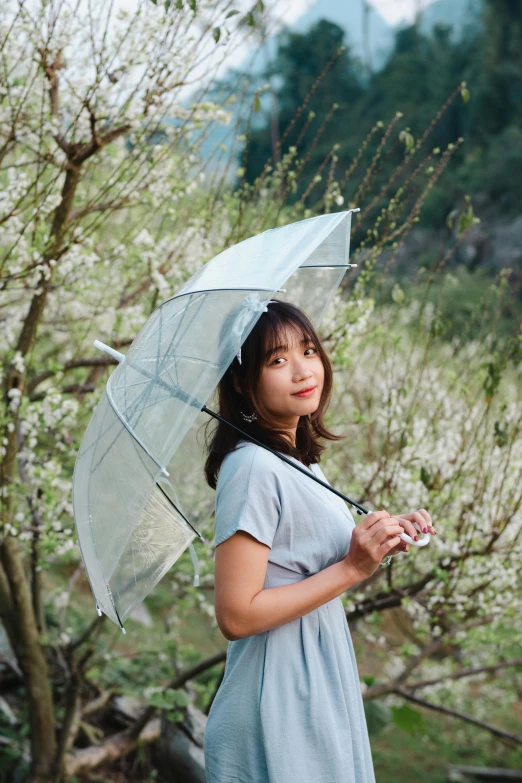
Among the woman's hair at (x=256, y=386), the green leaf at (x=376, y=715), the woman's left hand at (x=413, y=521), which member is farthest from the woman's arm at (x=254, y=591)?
the green leaf at (x=376, y=715)

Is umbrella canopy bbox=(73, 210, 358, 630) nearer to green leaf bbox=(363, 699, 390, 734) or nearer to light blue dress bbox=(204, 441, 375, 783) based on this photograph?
light blue dress bbox=(204, 441, 375, 783)

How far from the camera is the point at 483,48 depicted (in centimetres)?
2844

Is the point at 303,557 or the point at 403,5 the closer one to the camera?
the point at 303,557

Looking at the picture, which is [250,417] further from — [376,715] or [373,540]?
[376,715]

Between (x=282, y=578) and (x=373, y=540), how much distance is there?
221 millimetres

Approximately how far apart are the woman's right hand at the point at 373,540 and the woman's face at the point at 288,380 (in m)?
0.29

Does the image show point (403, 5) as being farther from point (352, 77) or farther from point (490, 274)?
point (490, 274)

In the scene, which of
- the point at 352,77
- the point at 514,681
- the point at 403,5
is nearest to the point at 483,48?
the point at 352,77

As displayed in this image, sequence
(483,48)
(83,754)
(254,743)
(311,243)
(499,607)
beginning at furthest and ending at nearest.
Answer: (483,48)
(83,754)
(499,607)
(311,243)
(254,743)

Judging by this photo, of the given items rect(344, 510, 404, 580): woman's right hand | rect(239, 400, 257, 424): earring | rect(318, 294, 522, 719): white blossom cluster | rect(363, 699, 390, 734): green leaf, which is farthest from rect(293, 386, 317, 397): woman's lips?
rect(363, 699, 390, 734): green leaf

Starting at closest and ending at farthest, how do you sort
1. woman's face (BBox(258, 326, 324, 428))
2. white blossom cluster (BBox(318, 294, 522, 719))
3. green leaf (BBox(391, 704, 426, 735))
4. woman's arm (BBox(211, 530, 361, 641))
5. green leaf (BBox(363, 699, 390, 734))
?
woman's arm (BBox(211, 530, 361, 641)) < woman's face (BBox(258, 326, 324, 428)) < white blossom cluster (BBox(318, 294, 522, 719)) < green leaf (BBox(363, 699, 390, 734)) < green leaf (BBox(391, 704, 426, 735))

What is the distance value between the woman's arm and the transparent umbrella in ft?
0.54

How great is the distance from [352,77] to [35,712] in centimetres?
3607

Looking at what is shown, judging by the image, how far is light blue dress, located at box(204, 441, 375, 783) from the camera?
5.14 feet
